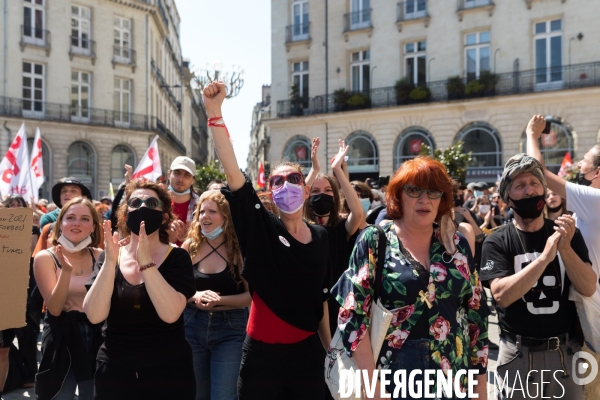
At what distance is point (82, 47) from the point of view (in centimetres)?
3441

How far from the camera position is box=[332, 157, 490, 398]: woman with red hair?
2557 millimetres

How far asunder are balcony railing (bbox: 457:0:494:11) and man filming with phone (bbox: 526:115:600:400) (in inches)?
945

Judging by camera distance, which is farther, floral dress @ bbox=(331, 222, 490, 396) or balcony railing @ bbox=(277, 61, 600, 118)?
balcony railing @ bbox=(277, 61, 600, 118)

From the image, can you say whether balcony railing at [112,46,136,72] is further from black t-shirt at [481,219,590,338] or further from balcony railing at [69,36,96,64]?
black t-shirt at [481,219,590,338]

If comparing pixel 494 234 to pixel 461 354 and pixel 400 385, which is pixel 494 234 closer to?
pixel 461 354

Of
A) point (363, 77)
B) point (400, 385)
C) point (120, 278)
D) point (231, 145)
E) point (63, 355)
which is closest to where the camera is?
point (400, 385)

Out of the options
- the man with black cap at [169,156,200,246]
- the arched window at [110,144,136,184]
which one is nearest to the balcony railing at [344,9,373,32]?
the arched window at [110,144,136,184]

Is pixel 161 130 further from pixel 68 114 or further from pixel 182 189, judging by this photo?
pixel 182 189

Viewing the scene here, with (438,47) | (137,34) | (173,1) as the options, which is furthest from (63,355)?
(173,1)

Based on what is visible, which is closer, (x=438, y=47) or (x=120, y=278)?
(x=120, y=278)

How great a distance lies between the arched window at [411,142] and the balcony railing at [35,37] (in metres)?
21.0

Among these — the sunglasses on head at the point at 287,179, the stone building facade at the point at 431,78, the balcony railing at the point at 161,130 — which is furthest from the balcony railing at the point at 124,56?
the sunglasses on head at the point at 287,179

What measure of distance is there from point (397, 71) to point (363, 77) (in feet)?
6.58

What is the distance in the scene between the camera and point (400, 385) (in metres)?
2.51
